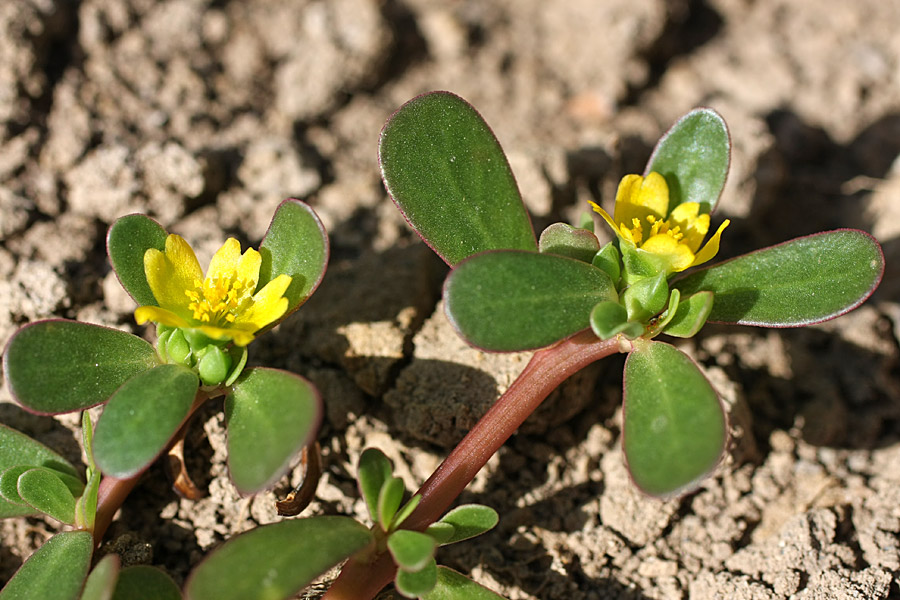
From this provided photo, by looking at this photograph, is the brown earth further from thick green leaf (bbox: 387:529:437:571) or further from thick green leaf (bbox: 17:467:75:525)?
thick green leaf (bbox: 387:529:437:571)

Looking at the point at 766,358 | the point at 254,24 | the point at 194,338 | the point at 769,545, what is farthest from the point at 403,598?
the point at 254,24


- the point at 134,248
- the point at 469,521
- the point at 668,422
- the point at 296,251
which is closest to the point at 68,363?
the point at 134,248

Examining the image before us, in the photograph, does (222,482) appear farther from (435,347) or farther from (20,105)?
(20,105)

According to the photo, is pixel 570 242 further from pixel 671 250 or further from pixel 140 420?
pixel 140 420

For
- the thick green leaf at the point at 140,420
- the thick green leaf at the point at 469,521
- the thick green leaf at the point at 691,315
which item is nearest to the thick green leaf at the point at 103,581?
the thick green leaf at the point at 140,420

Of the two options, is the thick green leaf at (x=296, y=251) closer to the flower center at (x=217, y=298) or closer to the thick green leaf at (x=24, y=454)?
the flower center at (x=217, y=298)
